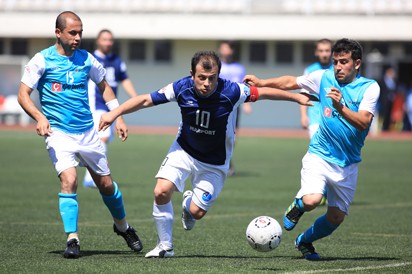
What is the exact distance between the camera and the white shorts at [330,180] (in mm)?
8133

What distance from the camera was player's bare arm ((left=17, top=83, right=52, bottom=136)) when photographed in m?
8.02

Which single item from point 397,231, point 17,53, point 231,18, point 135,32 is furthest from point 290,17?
point 397,231

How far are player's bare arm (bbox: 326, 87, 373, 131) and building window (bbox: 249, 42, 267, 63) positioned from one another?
110 ft

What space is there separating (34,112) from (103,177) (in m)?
0.98

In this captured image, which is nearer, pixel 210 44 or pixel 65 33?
pixel 65 33

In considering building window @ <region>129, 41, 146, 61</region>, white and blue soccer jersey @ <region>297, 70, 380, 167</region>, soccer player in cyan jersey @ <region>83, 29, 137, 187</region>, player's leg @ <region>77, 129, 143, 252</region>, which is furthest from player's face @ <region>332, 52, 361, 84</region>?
building window @ <region>129, 41, 146, 61</region>

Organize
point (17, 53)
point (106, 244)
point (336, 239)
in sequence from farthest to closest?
point (17, 53) < point (336, 239) < point (106, 244)

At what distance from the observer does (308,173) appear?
323 inches

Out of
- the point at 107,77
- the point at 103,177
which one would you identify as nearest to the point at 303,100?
the point at 103,177

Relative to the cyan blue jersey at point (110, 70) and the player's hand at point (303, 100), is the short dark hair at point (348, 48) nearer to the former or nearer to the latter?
the player's hand at point (303, 100)

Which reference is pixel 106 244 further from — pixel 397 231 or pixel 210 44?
pixel 210 44

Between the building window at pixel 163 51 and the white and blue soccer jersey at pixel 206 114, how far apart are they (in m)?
33.4

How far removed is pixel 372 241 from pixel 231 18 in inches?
1198

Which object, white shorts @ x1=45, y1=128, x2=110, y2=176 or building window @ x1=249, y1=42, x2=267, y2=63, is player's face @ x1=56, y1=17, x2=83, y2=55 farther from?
building window @ x1=249, y1=42, x2=267, y2=63
